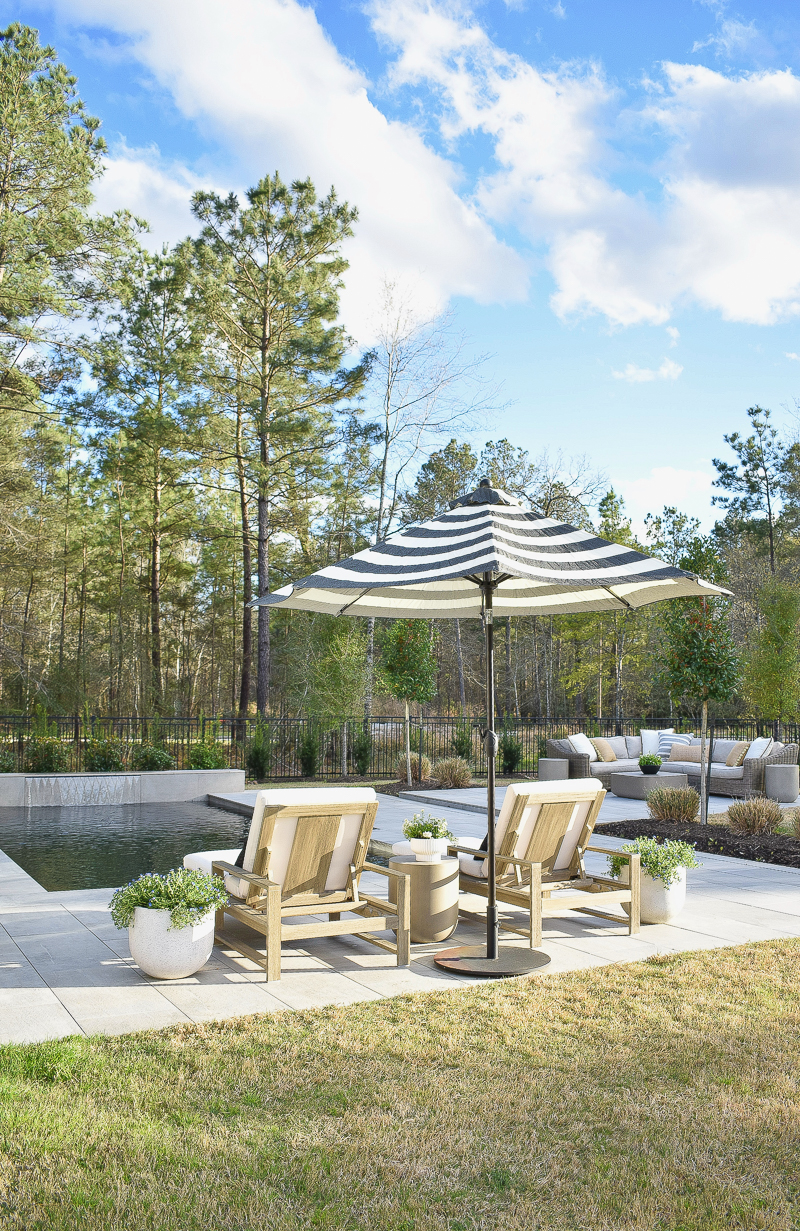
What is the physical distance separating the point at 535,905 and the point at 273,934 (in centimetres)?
160

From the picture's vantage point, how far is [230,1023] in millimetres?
3826

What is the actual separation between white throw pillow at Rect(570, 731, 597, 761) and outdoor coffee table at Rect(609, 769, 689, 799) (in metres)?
0.63

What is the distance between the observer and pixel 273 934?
14.8 feet

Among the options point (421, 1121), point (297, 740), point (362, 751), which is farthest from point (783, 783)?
point (421, 1121)

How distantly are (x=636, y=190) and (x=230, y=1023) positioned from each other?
11.1 metres

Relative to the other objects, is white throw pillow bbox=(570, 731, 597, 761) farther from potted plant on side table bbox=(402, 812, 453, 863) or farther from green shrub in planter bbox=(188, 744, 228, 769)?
potted plant on side table bbox=(402, 812, 453, 863)

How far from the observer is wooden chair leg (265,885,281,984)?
4512 mm

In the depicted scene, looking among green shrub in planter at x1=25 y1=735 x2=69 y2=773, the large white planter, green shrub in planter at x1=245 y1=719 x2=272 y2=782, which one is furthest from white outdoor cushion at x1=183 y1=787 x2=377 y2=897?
green shrub in planter at x1=245 y1=719 x2=272 y2=782

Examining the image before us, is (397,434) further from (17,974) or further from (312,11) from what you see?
(17,974)

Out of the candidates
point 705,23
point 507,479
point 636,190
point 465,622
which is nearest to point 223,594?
point 465,622

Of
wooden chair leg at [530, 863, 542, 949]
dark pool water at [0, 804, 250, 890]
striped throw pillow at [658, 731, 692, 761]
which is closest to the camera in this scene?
wooden chair leg at [530, 863, 542, 949]

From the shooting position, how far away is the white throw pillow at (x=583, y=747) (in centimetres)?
1403

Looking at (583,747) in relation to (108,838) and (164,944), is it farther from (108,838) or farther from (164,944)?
(164,944)

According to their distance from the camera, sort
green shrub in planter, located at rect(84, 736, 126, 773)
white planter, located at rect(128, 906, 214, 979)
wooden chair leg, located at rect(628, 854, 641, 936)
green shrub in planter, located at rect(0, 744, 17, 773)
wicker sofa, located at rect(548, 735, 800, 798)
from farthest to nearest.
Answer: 1. green shrub in planter, located at rect(84, 736, 126, 773)
2. green shrub in planter, located at rect(0, 744, 17, 773)
3. wicker sofa, located at rect(548, 735, 800, 798)
4. wooden chair leg, located at rect(628, 854, 641, 936)
5. white planter, located at rect(128, 906, 214, 979)
